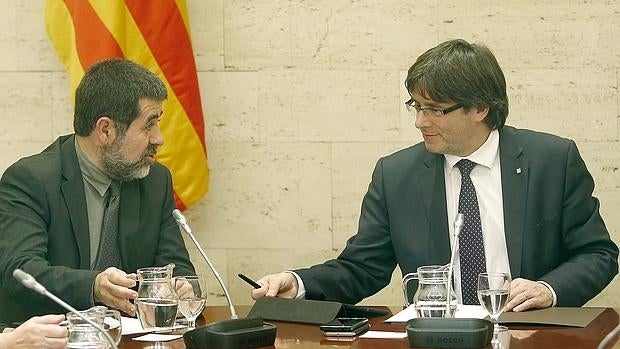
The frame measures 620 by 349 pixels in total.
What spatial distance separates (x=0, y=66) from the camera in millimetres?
5652

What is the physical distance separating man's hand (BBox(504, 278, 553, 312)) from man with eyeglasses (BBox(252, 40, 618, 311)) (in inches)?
15.0

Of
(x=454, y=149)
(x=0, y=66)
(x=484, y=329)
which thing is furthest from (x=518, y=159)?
(x=0, y=66)

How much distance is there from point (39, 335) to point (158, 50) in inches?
99.7

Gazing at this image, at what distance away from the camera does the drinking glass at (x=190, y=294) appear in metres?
3.33

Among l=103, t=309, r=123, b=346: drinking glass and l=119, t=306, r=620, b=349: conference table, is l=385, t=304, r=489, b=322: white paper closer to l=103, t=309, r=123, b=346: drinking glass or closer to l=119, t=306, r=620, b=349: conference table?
l=119, t=306, r=620, b=349: conference table

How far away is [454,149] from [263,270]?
1681 mm

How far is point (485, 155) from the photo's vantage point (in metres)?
4.25

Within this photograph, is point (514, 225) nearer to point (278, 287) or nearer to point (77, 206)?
point (278, 287)

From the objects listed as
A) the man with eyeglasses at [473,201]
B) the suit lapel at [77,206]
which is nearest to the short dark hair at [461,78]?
the man with eyeglasses at [473,201]

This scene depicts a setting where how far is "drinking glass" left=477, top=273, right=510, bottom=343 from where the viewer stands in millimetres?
3229

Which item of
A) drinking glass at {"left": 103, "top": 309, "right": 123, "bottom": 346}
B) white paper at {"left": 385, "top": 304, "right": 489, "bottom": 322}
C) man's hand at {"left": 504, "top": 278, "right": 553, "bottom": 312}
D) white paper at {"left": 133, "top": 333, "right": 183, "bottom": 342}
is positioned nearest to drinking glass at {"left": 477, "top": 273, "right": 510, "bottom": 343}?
white paper at {"left": 385, "top": 304, "right": 489, "bottom": 322}

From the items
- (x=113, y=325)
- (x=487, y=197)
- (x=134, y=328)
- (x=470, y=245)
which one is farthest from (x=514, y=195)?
(x=113, y=325)

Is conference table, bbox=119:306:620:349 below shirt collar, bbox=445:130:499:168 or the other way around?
below

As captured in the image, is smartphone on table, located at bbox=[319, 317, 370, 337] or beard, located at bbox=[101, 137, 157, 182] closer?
smartphone on table, located at bbox=[319, 317, 370, 337]
